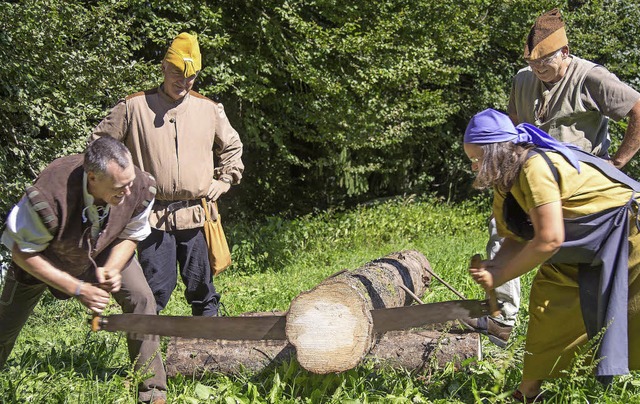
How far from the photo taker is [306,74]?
35.5 ft

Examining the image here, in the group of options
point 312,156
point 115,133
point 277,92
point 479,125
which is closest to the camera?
point 479,125

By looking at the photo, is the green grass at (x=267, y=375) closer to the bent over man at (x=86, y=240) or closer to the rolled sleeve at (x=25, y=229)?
the bent over man at (x=86, y=240)

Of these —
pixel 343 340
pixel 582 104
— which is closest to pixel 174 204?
pixel 343 340

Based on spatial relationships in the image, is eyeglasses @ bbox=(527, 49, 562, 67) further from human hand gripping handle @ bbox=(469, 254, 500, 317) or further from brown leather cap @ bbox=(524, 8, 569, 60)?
human hand gripping handle @ bbox=(469, 254, 500, 317)

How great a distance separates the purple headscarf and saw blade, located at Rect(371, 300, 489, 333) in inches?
38.2

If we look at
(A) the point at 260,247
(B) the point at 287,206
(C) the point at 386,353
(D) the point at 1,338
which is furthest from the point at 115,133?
(B) the point at 287,206

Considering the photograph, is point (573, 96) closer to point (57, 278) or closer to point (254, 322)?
point (254, 322)

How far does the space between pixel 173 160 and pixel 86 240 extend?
1.17 meters

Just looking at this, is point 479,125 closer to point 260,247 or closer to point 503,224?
point 503,224

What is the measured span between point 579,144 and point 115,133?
9.95 feet

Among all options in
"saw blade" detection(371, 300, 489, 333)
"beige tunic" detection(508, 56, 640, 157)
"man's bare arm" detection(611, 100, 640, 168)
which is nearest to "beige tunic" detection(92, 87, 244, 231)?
"saw blade" detection(371, 300, 489, 333)

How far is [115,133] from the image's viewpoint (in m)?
4.79

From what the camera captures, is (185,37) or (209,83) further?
(209,83)

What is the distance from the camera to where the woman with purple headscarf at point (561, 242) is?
342 centimetres
